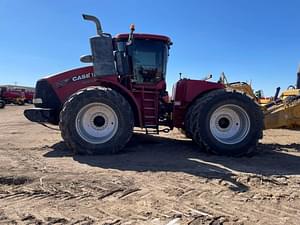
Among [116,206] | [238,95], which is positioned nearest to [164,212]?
[116,206]

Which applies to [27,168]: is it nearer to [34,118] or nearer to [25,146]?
[34,118]

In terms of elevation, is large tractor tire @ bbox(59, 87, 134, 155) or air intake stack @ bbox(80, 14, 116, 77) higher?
air intake stack @ bbox(80, 14, 116, 77)

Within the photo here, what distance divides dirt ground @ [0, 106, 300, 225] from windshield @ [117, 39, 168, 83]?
173 cm

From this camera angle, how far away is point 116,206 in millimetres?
4336

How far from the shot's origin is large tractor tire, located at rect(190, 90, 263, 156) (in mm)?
7770

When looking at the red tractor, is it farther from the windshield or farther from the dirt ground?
the dirt ground

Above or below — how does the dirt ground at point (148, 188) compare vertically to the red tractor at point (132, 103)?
below

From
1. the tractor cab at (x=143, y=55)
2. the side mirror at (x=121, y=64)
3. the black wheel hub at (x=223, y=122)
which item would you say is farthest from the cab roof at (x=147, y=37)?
the black wheel hub at (x=223, y=122)

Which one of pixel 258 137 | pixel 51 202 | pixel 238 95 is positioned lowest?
pixel 51 202

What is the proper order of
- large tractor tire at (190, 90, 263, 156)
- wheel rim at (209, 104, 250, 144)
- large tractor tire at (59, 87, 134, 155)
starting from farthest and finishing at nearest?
wheel rim at (209, 104, 250, 144) < large tractor tire at (190, 90, 263, 156) < large tractor tire at (59, 87, 134, 155)

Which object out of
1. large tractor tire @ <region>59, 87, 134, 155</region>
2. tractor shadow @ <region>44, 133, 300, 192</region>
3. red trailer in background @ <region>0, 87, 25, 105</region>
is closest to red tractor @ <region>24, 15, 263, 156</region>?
large tractor tire @ <region>59, 87, 134, 155</region>

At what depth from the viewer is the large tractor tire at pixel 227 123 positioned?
306 inches

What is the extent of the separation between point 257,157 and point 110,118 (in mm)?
3159

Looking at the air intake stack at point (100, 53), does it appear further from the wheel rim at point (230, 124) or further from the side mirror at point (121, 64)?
the wheel rim at point (230, 124)
